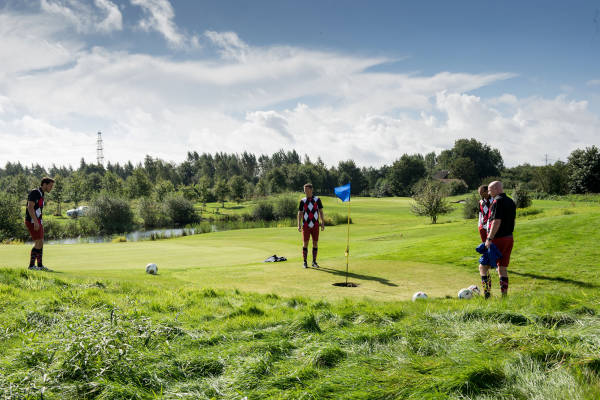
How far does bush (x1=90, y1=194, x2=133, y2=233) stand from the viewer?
4969cm

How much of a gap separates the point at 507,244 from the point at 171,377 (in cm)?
699

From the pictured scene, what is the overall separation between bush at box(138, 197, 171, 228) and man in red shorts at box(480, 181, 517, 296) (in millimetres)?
57086

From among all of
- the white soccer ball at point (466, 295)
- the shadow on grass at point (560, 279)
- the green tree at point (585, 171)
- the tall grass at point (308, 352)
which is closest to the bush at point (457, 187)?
the green tree at point (585, 171)

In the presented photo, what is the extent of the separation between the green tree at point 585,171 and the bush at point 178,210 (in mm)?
65960

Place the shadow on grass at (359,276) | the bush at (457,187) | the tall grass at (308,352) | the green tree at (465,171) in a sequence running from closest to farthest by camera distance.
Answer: the tall grass at (308,352) → the shadow on grass at (359,276) → the bush at (457,187) → the green tree at (465,171)

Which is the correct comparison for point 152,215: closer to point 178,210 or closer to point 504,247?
point 178,210

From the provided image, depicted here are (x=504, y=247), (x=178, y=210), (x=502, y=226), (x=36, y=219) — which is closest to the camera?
(x=502, y=226)

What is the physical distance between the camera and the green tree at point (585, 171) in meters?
55.9

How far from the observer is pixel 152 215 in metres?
57.2

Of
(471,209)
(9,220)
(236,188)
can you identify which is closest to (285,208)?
(471,209)

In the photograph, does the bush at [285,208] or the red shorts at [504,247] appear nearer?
the red shorts at [504,247]

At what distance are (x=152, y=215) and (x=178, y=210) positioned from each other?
415cm

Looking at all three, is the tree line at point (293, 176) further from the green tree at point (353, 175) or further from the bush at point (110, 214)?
the bush at point (110, 214)

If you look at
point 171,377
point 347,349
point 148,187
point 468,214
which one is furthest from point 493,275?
point 148,187
